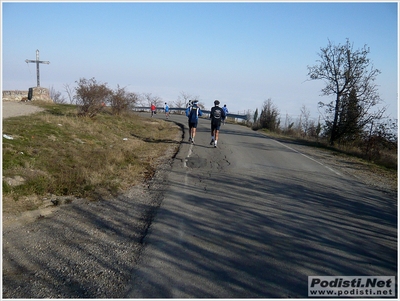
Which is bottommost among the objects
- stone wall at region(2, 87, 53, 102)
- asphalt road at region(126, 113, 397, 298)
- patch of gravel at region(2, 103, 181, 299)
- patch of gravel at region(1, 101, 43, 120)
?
patch of gravel at region(2, 103, 181, 299)

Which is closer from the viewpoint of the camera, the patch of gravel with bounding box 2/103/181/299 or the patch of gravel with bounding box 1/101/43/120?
the patch of gravel with bounding box 2/103/181/299

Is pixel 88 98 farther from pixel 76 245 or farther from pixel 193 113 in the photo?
pixel 76 245

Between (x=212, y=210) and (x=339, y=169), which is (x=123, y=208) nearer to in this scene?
(x=212, y=210)

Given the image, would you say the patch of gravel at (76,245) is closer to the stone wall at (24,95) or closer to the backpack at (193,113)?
the backpack at (193,113)

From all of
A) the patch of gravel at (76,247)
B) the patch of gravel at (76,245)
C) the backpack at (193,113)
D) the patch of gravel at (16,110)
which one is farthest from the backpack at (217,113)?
the patch of gravel at (16,110)

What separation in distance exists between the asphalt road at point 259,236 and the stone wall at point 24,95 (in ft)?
79.9

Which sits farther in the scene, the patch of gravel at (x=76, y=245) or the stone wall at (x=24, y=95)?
the stone wall at (x=24, y=95)

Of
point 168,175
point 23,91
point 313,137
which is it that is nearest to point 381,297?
point 168,175

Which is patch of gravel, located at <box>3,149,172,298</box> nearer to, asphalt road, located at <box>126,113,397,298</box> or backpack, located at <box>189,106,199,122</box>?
asphalt road, located at <box>126,113,397,298</box>

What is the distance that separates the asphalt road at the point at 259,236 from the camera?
461cm

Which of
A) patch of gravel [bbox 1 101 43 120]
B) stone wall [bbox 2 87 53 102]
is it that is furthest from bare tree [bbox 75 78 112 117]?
stone wall [bbox 2 87 53 102]

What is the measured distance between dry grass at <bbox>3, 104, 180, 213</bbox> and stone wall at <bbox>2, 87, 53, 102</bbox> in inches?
628

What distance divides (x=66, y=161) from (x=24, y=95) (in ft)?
81.5

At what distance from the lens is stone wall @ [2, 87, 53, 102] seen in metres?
30.7
